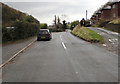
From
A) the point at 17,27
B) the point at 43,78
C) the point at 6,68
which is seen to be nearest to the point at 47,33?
the point at 17,27

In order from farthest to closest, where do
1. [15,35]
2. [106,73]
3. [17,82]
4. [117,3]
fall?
[117,3], [15,35], [106,73], [17,82]

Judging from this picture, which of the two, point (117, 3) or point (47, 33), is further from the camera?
point (117, 3)

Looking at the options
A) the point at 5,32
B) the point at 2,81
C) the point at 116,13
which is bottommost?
the point at 2,81

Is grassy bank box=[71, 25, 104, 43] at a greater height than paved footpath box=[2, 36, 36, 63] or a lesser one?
greater

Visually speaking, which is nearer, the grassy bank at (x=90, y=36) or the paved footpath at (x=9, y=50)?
the paved footpath at (x=9, y=50)

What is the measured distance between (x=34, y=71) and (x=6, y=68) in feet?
5.23

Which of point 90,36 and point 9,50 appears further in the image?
point 90,36

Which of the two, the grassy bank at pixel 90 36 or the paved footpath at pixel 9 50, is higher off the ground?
the grassy bank at pixel 90 36

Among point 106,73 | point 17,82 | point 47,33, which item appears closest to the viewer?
point 17,82

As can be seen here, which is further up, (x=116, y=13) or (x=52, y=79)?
(x=116, y=13)

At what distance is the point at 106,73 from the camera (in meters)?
8.20

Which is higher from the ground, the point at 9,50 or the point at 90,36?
the point at 90,36

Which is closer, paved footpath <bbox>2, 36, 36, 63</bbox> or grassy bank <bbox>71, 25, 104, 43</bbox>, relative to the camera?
paved footpath <bbox>2, 36, 36, 63</bbox>

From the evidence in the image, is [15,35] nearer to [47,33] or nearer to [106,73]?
[47,33]
